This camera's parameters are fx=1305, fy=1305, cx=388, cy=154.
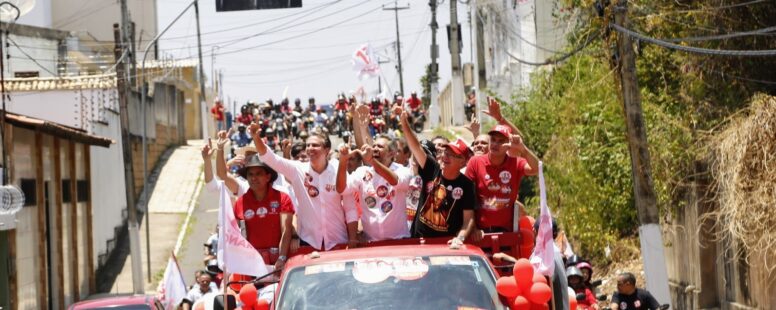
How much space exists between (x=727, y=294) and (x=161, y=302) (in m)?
7.81

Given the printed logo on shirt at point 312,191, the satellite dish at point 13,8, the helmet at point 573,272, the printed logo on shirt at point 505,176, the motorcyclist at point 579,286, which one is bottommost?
the motorcyclist at point 579,286

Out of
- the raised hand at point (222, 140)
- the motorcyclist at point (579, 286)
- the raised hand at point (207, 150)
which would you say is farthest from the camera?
the motorcyclist at point (579, 286)

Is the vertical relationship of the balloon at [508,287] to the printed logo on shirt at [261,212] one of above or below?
below

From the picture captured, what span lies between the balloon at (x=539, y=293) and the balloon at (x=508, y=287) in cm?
9

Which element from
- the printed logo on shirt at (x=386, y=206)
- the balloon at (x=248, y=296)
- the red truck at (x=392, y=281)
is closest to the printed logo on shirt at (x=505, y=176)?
the printed logo on shirt at (x=386, y=206)

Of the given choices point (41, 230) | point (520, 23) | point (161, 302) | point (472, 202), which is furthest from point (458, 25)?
point (472, 202)

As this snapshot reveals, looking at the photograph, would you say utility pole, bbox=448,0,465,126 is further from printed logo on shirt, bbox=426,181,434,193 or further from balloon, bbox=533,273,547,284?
balloon, bbox=533,273,547,284

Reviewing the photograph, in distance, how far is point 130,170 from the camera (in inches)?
1312

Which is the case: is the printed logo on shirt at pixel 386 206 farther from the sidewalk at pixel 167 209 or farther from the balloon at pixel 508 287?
the sidewalk at pixel 167 209

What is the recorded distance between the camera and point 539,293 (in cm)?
804

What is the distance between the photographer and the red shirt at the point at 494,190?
10.4 m

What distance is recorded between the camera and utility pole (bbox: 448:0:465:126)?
4591 cm

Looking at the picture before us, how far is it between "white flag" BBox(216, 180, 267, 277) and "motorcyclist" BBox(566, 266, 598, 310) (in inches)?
177

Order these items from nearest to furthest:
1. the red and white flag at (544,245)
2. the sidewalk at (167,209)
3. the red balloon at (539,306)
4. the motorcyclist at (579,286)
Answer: the red balloon at (539,306)
the red and white flag at (544,245)
the motorcyclist at (579,286)
the sidewalk at (167,209)
